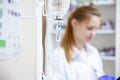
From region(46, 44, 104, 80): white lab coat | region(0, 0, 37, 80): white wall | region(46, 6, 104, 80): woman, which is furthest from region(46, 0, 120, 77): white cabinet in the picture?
region(0, 0, 37, 80): white wall

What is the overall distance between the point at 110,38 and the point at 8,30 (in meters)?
2.15

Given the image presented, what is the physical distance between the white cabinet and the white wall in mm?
1672

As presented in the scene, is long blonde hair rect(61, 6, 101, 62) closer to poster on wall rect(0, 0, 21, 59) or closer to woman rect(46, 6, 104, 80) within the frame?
woman rect(46, 6, 104, 80)

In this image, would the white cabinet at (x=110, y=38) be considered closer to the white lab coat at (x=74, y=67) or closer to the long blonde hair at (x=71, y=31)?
the long blonde hair at (x=71, y=31)

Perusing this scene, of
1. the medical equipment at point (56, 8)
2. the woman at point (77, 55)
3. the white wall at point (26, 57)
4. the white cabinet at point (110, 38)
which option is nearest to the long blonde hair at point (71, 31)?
the woman at point (77, 55)

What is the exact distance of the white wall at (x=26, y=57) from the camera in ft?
1.57

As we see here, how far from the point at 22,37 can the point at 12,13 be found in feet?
0.27

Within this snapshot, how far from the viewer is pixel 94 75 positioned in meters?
1.33

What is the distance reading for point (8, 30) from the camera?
404mm

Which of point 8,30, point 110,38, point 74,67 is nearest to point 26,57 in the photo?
point 8,30

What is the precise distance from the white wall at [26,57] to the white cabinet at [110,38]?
167cm

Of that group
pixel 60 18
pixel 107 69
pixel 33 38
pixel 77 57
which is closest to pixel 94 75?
pixel 77 57

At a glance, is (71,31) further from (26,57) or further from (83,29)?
(26,57)

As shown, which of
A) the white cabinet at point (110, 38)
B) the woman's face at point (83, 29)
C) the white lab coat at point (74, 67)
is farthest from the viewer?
the white cabinet at point (110, 38)
